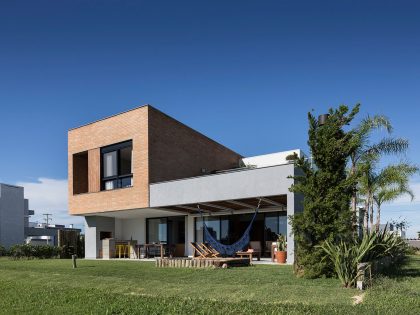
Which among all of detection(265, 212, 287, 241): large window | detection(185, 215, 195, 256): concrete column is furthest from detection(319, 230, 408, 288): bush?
detection(185, 215, 195, 256): concrete column

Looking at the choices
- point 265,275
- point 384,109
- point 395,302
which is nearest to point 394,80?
point 384,109

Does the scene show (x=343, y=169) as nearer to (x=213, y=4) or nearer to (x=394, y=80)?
(x=394, y=80)

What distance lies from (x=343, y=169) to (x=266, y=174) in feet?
17.6

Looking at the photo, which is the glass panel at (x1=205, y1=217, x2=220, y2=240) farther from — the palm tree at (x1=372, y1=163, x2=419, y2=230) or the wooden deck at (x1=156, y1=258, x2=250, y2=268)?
the palm tree at (x1=372, y1=163, x2=419, y2=230)

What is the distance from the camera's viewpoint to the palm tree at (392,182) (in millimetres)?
20844

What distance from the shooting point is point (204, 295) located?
856 cm

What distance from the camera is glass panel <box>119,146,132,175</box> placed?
22850mm

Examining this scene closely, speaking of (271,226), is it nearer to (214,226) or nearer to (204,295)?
(214,226)

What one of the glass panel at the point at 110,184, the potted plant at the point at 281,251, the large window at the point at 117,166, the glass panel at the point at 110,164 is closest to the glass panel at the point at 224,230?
the potted plant at the point at 281,251

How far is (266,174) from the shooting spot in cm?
1645

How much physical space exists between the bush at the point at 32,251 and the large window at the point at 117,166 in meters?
5.70

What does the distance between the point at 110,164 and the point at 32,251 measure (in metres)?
7.50

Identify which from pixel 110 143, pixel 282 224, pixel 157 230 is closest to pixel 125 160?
pixel 110 143

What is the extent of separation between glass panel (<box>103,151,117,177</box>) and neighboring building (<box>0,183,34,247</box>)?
2577cm
